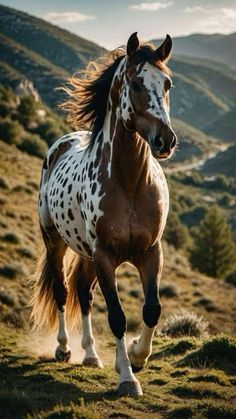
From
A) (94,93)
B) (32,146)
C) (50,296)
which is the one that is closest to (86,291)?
(50,296)

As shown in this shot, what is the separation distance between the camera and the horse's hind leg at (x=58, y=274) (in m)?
8.91

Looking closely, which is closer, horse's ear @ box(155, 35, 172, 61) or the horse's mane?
horse's ear @ box(155, 35, 172, 61)

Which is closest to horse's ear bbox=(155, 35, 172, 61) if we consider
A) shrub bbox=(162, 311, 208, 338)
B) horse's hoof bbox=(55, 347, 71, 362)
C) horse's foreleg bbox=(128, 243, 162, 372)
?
horse's foreleg bbox=(128, 243, 162, 372)

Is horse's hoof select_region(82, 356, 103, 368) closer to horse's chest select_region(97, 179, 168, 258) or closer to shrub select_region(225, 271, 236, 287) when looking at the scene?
horse's chest select_region(97, 179, 168, 258)

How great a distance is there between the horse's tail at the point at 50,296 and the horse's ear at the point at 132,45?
14.6 feet

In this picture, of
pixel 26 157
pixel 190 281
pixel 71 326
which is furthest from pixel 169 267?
Answer: pixel 71 326

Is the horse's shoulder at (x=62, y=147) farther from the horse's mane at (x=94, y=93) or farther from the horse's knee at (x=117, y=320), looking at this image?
the horse's knee at (x=117, y=320)

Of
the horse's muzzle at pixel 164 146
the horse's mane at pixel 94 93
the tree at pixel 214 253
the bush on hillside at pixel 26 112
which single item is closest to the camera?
the horse's muzzle at pixel 164 146

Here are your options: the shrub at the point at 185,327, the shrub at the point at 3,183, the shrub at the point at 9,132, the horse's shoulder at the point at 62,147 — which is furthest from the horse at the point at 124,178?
the shrub at the point at 9,132

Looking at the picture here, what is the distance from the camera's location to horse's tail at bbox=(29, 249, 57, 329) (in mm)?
9469

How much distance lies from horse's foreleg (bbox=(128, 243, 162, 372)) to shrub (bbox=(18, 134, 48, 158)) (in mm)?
47888

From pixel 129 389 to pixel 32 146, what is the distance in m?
49.1

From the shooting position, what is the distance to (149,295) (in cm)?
618

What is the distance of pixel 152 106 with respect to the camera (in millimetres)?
5457
